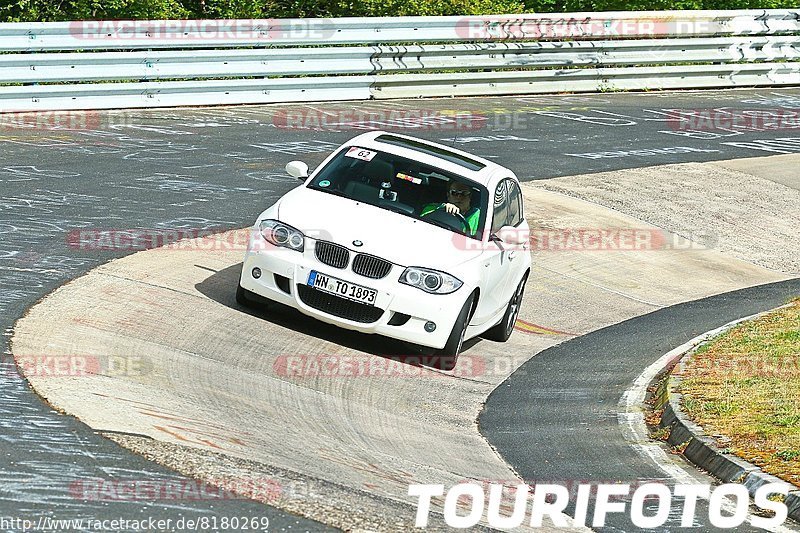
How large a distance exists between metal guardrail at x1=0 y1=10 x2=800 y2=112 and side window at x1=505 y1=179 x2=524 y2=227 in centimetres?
861

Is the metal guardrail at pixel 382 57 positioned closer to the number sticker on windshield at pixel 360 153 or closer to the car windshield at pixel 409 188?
the number sticker on windshield at pixel 360 153

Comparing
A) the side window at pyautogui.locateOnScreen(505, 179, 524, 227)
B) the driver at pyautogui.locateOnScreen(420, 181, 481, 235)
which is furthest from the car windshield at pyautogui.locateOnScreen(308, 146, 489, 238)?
the side window at pyautogui.locateOnScreen(505, 179, 524, 227)

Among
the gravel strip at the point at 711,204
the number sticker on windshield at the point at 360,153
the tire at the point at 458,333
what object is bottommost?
the gravel strip at the point at 711,204

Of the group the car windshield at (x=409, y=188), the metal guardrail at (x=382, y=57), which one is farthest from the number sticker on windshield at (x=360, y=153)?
the metal guardrail at (x=382, y=57)

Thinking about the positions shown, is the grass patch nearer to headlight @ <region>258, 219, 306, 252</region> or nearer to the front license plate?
the front license plate

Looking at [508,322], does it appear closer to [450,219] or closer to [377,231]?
[450,219]

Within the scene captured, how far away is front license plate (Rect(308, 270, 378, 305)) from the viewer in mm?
10148

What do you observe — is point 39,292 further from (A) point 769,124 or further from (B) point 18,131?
(A) point 769,124

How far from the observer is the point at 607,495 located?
782 cm

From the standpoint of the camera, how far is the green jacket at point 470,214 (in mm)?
11008

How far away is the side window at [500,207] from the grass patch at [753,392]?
80.5 inches

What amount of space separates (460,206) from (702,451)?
3.43m

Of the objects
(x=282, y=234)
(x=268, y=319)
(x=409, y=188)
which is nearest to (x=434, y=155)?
(x=409, y=188)

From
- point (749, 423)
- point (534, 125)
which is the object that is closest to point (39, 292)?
point (749, 423)
